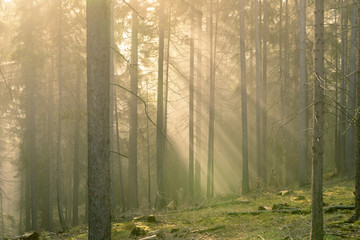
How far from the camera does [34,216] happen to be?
19.3 m

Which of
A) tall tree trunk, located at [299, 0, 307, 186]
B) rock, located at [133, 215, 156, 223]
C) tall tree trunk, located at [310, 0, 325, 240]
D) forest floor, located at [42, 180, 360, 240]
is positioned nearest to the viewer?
tall tree trunk, located at [310, 0, 325, 240]

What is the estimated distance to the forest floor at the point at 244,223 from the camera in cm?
764

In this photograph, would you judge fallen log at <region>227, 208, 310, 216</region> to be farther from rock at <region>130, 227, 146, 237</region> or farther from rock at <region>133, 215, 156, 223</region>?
rock at <region>130, 227, 146, 237</region>

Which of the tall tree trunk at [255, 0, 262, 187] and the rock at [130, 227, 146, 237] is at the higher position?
the tall tree trunk at [255, 0, 262, 187]

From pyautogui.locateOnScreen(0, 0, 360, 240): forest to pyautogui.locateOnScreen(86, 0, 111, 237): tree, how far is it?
0.02 m

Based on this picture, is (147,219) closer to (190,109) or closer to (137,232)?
(137,232)

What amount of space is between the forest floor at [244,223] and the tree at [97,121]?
8.89 ft

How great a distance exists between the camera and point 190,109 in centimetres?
1803

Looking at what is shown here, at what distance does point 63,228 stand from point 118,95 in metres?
12.8

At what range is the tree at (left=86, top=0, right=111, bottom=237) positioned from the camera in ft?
19.2

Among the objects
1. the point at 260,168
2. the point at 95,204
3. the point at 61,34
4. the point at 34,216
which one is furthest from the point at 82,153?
the point at 95,204

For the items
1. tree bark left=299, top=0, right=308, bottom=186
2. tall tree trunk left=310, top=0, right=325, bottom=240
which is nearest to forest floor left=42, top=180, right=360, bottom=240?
tall tree trunk left=310, top=0, right=325, bottom=240

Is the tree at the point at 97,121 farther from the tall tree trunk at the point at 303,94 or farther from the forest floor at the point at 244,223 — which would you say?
the tall tree trunk at the point at 303,94

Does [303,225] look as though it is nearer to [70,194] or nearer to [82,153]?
[82,153]
